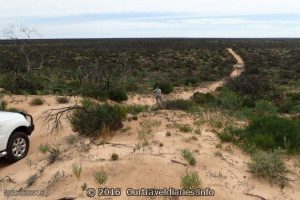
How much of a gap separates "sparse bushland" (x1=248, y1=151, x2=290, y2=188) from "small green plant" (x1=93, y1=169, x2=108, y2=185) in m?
2.29

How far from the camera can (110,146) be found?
23.6 ft

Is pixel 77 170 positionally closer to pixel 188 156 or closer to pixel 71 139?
pixel 188 156

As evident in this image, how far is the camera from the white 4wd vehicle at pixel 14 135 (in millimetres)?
7246

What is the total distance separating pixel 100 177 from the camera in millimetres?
5738

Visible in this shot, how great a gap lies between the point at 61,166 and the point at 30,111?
5.81 m

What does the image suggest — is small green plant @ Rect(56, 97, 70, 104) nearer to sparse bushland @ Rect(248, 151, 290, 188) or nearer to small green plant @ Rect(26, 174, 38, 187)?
small green plant @ Rect(26, 174, 38, 187)

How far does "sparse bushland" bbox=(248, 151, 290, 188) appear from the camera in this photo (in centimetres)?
593

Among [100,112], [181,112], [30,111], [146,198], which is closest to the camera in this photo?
[146,198]

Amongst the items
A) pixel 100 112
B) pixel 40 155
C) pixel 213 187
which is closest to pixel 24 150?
pixel 40 155

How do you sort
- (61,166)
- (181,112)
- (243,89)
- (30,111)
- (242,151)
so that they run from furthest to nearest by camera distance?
(243,89) < (30,111) < (181,112) < (242,151) < (61,166)

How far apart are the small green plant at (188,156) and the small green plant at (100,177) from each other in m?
1.34

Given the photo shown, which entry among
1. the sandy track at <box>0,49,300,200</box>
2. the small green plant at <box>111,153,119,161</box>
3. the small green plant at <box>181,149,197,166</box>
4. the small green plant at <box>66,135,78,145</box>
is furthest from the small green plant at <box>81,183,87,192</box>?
the small green plant at <box>66,135,78,145</box>

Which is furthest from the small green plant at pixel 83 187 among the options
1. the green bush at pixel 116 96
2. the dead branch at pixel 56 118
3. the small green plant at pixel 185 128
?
the green bush at pixel 116 96

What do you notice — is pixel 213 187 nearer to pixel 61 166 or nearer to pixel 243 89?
pixel 61 166
